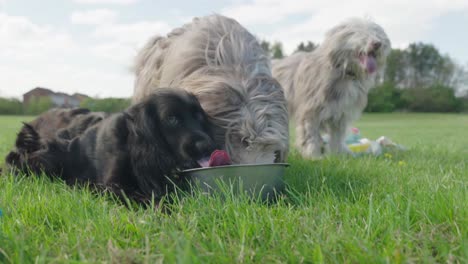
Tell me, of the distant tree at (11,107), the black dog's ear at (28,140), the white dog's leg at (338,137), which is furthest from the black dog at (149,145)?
the distant tree at (11,107)

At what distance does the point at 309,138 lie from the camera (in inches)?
233

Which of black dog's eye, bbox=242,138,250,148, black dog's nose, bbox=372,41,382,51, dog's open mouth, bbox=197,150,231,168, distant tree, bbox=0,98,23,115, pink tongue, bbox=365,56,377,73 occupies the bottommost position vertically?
distant tree, bbox=0,98,23,115

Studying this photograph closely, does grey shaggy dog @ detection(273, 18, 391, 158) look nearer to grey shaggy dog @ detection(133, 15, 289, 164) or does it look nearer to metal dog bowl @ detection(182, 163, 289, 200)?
grey shaggy dog @ detection(133, 15, 289, 164)

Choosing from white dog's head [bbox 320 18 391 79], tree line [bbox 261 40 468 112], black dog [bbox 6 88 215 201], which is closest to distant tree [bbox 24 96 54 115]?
tree line [bbox 261 40 468 112]

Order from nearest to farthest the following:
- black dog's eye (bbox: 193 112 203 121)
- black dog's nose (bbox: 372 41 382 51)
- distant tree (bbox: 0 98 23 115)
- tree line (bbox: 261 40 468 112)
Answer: black dog's eye (bbox: 193 112 203 121), black dog's nose (bbox: 372 41 382 51), distant tree (bbox: 0 98 23 115), tree line (bbox: 261 40 468 112)

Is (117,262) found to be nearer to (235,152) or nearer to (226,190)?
(226,190)

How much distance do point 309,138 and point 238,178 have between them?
3870 millimetres

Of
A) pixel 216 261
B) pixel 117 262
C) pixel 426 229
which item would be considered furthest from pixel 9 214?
pixel 426 229

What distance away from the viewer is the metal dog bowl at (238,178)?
215cm

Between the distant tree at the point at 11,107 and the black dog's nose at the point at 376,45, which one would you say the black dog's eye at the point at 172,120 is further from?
the distant tree at the point at 11,107

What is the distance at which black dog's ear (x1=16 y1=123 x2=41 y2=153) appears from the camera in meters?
3.50

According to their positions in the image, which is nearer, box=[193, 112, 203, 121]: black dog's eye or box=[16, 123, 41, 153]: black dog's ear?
box=[193, 112, 203, 121]: black dog's eye

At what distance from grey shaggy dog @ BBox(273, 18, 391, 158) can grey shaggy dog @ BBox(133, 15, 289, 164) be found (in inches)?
87.7

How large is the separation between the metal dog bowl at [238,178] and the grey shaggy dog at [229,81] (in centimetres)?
37
